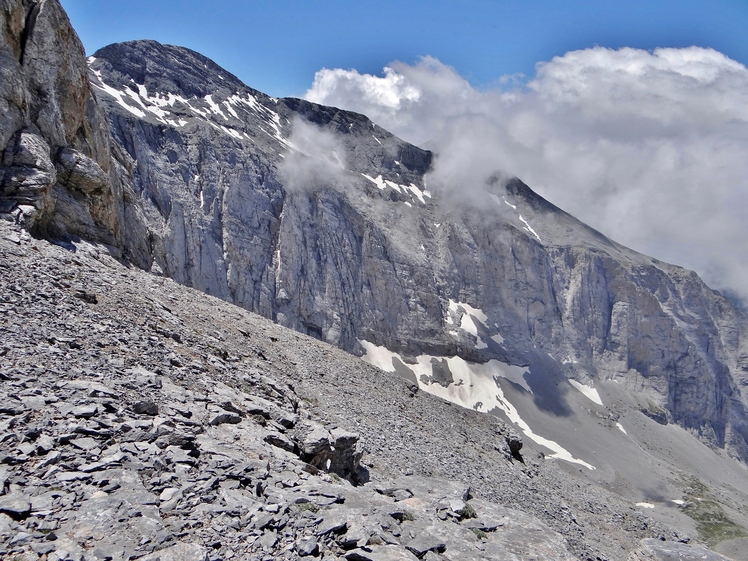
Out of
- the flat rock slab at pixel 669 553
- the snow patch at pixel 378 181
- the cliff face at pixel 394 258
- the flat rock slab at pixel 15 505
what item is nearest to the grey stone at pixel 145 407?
the flat rock slab at pixel 15 505

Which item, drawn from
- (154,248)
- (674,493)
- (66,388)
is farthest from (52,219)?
(674,493)

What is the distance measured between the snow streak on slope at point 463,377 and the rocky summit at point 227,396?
1.73 feet

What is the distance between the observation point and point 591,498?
33.1 meters

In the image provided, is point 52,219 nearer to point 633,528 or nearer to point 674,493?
point 633,528

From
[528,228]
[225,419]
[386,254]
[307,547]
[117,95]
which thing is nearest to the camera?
[307,547]

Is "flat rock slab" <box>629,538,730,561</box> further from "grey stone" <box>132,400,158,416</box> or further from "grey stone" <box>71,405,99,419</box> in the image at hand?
"grey stone" <box>71,405,99,419</box>

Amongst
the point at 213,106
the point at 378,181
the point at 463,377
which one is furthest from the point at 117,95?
the point at 463,377

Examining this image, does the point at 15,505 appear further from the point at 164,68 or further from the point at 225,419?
the point at 164,68

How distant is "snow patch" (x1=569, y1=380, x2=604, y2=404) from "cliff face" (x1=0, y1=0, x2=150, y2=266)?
101743 millimetres

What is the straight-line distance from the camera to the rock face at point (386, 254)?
94.5 m

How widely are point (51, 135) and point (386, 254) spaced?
86.3 meters

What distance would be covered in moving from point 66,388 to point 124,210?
1050 inches

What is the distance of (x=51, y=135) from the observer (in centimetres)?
2952

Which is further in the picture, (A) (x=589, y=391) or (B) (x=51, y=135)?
(A) (x=589, y=391)
